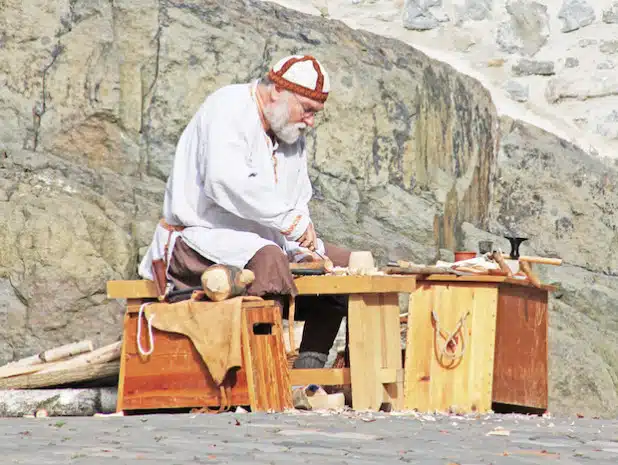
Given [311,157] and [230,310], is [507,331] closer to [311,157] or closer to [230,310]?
[230,310]

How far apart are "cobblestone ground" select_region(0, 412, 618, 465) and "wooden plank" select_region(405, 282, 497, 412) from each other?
923 mm

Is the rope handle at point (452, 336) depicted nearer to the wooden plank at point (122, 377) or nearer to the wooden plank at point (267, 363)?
the wooden plank at point (267, 363)

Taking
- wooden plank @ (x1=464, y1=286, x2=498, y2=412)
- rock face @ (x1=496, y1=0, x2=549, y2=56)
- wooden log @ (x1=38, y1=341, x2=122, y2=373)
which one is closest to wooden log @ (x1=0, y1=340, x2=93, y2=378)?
wooden log @ (x1=38, y1=341, x2=122, y2=373)

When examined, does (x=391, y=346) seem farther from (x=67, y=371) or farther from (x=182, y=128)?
(x=182, y=128)

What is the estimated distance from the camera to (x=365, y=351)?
23.2 ft

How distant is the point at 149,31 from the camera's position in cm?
1026

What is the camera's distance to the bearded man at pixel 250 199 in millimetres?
6914

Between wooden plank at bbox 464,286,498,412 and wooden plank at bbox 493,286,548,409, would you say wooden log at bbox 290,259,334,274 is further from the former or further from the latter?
wooden plank at bbox 493,286,548,409

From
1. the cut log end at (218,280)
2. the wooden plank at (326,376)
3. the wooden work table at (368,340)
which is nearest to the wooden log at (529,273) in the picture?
the wooden work table at (368,340)

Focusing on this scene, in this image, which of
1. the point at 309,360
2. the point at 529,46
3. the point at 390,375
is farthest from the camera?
the point at 529,46

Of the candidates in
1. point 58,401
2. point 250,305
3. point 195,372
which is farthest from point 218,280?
point 58,401

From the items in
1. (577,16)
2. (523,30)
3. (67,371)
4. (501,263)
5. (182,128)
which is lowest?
(67,371)

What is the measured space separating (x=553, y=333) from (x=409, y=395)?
2.88 metres

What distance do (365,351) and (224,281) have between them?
2.43ft
